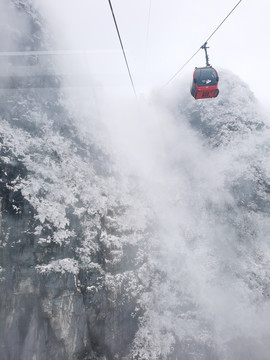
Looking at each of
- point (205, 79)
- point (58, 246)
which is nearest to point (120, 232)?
point (58, 246)

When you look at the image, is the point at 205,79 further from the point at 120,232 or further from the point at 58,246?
the point at 58,246

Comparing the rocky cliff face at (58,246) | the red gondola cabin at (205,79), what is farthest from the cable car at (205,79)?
the rocky cliff face at (58,246)

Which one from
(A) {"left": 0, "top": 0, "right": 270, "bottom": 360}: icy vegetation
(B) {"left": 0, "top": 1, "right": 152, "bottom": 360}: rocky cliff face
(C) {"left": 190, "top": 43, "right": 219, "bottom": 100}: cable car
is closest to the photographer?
(C) {"left": 190, "top": 43, "right": 219, "bottom": 100}: cable car

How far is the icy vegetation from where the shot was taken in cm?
1180

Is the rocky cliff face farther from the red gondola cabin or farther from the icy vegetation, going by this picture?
the red gondola cabin

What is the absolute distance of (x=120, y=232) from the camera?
49.1 ft

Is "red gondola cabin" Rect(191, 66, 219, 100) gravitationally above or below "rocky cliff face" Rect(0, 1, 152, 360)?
above

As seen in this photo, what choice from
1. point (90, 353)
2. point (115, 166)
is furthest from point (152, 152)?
point (90, 353)

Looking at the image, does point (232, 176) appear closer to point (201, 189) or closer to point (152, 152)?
point (201, 189)

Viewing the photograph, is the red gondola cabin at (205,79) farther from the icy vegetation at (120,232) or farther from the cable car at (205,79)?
the icy vegetation at (120,232)

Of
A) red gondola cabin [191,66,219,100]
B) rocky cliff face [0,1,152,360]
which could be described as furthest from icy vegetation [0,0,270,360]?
red gondola cabin [191,66,219,100]

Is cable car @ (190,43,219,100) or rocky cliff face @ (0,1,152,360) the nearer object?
cable car @ (190,43,219,100)

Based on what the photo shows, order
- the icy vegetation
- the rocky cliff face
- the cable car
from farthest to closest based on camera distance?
the icy vegetation, the rocky cliff face, the cable car

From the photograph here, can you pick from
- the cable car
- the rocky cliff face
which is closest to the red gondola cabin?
the cable car
